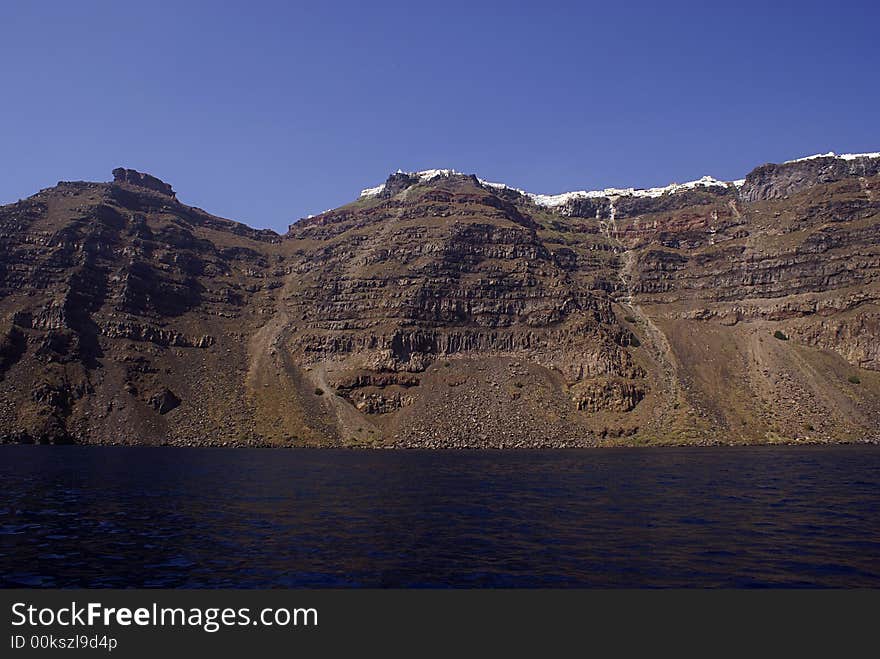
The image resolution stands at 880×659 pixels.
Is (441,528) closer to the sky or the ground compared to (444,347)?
closer to the ground

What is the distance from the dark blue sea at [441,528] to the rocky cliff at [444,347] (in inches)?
2616

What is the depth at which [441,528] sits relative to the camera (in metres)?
38.1

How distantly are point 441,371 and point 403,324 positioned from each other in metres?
20.1

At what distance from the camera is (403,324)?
17238 cm

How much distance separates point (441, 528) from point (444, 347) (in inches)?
5177

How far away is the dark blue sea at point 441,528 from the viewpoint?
25938mm

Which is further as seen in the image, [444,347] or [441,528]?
[444,347]

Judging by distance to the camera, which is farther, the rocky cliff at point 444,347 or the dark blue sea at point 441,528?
the rocky cliff at point 444,347

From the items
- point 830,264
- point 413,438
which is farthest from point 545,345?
point 830,264

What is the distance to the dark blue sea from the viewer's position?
25938 millimetres

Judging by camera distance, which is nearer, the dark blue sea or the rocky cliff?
the dark blue sea

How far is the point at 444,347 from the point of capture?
16938cm

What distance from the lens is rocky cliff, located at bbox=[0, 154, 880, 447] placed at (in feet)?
448

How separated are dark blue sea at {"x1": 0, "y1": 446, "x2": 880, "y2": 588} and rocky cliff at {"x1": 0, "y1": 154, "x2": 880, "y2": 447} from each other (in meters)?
66.4
